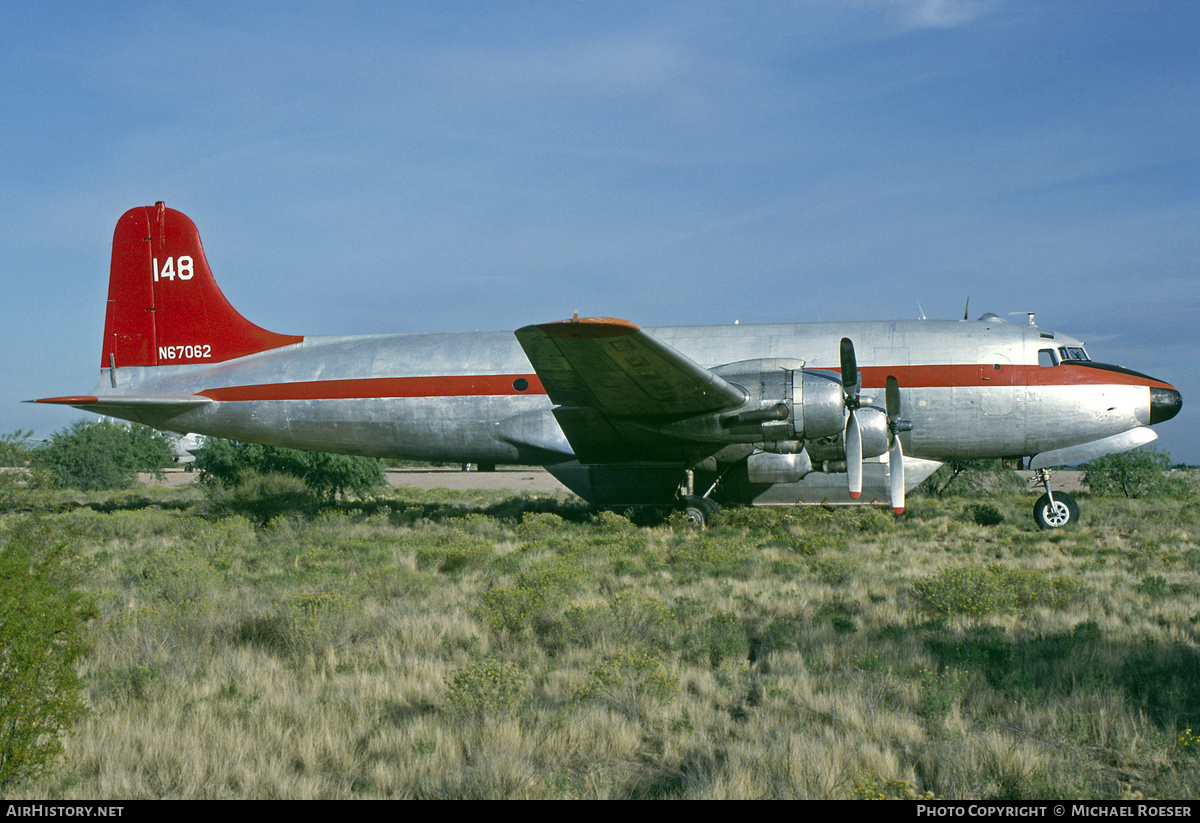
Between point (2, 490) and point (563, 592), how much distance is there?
817cm

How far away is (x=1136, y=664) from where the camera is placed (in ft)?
19.3

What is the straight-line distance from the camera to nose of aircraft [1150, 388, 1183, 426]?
46.8ft

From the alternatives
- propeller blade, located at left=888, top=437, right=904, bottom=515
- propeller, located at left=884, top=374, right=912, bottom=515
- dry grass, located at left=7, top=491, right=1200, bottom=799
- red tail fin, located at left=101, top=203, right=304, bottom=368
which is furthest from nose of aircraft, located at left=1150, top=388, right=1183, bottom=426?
red tail fin, located at left=101, top=203, right=304, bottom=368

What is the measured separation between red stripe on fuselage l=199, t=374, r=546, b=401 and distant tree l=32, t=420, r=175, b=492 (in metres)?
20.0

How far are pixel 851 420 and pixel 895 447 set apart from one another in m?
0.81

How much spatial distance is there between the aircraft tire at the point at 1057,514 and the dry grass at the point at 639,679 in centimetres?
320

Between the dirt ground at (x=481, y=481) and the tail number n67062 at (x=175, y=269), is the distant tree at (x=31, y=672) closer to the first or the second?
the tail number n67062 at (x=175, y=269)

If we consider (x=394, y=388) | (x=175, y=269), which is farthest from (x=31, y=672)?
(x=175, y=269)

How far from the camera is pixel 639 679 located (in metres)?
5.59

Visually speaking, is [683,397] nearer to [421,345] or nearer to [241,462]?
[421,345]

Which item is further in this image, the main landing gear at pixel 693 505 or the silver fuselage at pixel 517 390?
the main landing gear at pixel 693 505

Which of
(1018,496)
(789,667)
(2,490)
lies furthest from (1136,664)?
(1018,496)

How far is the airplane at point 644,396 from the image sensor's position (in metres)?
12.9

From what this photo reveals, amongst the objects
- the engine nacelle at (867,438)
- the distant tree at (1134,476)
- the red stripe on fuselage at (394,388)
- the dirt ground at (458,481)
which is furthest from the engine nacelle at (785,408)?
the dirt ground at (458,481)
